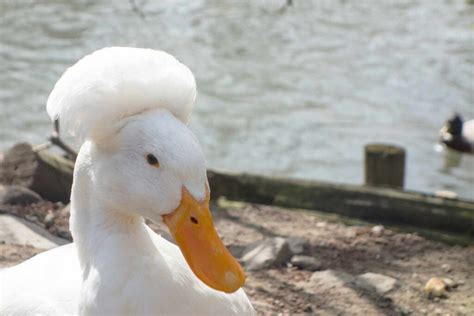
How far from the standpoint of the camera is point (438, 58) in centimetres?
1167

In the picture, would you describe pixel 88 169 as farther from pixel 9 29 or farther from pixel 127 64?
pixel 9 29

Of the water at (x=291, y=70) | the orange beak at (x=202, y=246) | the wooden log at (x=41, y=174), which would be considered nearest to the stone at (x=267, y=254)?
the wooden log at (x=41, y=174)

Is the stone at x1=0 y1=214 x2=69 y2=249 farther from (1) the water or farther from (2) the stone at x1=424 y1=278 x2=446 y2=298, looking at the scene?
(1) the water

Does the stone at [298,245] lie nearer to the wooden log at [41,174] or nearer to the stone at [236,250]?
the stone at [236,250]

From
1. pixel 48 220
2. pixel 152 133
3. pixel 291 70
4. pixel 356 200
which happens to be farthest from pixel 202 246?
pixel 291 70

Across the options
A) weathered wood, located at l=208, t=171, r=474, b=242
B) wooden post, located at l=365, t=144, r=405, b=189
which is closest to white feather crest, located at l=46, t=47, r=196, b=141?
weathered wood, located at l=208, t=171, r=474, b=242

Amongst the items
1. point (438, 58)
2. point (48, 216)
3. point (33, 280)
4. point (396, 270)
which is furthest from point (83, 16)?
point (33, 280)

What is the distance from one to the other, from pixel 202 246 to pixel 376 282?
6.42ft

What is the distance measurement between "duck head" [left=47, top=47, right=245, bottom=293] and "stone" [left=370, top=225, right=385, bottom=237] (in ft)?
8.64

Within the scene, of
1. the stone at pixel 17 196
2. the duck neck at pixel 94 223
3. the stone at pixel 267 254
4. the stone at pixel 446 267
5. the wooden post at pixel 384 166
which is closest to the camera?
the duck neck at pixel 94 223

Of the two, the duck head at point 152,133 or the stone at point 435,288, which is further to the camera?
the stone at point 435,288

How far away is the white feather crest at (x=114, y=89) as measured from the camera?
2732 millimetres

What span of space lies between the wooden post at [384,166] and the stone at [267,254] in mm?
1687

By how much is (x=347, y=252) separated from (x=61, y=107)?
106 inches
